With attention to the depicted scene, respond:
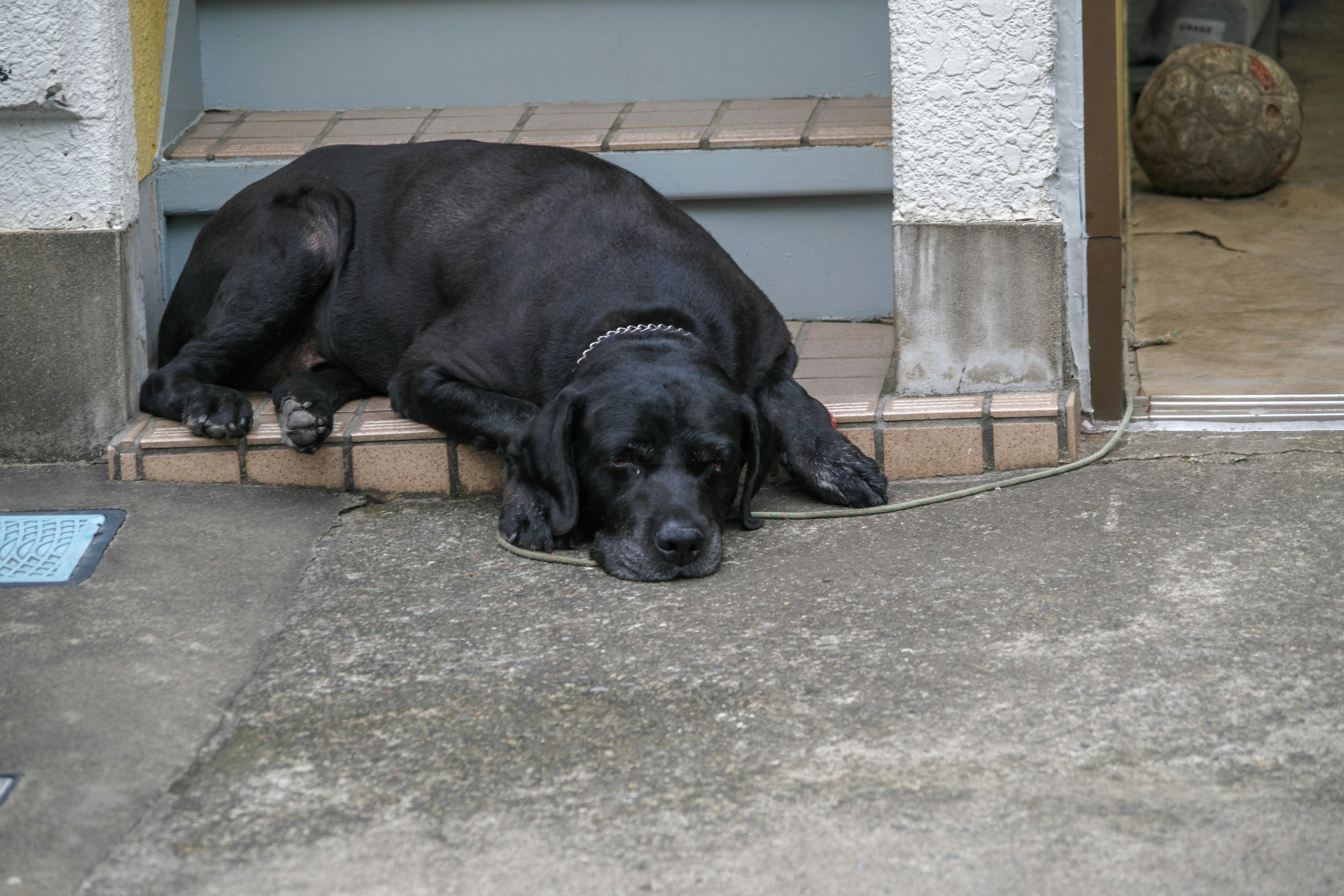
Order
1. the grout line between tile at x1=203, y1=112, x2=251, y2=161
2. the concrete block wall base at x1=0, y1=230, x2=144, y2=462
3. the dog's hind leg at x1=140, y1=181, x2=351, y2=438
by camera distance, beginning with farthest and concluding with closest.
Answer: the grout line between tile at x1=203, y1=112, x2=251, y2=161
the dog's hind leg at x1=140, y1=181, x2=351, y2=438
the concrete block wall base at x1=0, y1=230, x2=144, y2=462

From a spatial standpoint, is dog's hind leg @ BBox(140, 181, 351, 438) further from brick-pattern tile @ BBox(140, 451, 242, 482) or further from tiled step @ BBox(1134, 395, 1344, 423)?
tiled step @ BBox(1134, 395, 1344, 423)

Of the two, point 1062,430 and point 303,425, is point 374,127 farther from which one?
point 1062,430

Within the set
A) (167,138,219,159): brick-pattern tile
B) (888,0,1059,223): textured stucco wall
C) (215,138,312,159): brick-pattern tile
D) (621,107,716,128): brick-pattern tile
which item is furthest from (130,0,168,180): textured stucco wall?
(888,0,1059,223): textured stucco wall

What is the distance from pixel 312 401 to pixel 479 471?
0.48 m

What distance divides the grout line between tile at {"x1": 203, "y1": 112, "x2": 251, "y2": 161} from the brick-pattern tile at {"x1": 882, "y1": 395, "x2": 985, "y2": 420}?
2.31 metres

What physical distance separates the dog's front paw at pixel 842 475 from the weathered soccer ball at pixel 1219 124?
372 centimetres

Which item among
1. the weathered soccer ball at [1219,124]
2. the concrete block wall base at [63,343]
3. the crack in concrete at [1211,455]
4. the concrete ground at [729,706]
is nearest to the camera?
the concrete ground at [729,706]

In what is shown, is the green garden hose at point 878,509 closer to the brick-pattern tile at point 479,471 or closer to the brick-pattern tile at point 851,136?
the brick-pattern tile at point 479,471

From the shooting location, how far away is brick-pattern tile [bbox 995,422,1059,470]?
356 cm

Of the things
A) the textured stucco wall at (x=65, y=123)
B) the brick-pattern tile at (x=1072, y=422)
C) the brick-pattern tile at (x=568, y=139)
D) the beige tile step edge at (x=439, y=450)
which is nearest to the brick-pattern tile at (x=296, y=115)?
the brick-pattern tile at (x=568, y=139)

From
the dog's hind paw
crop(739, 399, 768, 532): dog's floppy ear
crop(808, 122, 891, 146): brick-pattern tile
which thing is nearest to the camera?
crop(739, 399, 768, 532): dog's floppy ear

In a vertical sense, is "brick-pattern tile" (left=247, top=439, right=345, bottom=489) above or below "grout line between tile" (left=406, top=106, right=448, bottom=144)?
below

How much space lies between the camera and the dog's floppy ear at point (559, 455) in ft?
10.3

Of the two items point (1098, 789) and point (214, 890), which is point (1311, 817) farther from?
point (214, 890)
